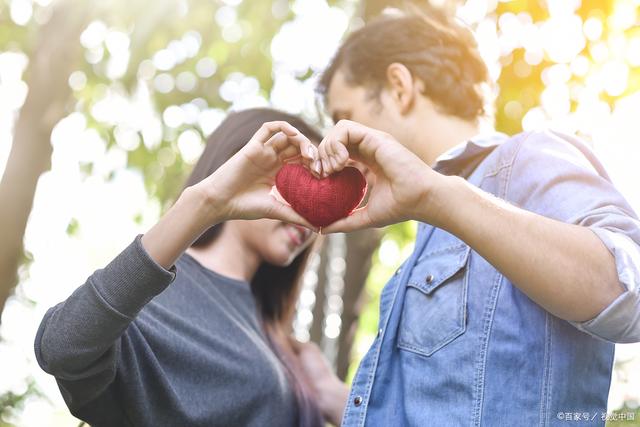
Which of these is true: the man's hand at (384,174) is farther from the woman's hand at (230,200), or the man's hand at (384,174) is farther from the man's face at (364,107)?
the man's face at (364,107)

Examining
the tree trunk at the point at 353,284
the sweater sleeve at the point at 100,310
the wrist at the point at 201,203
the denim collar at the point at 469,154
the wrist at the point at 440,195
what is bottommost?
the tree trunk at the point at 353,284

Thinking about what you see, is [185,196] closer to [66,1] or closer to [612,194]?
[612,194]

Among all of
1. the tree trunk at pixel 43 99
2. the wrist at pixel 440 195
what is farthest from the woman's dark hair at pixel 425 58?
the tree trunk at pixel 43 99

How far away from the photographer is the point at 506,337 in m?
1.54

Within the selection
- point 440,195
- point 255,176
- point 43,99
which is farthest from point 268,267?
point 43,99

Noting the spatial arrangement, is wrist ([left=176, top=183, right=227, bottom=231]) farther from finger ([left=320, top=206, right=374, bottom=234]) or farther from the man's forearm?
the man's forearm

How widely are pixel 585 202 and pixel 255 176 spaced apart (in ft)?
2.36

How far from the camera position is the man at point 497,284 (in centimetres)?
128

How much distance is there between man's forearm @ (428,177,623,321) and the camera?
1264 mm

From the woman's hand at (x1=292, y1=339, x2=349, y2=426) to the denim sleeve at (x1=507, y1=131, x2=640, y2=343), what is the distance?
4.45ft

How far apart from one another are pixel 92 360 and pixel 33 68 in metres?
3.25

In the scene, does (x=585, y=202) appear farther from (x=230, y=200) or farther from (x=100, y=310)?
(x=100, y=310)

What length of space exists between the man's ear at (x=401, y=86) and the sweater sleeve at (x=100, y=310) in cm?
110

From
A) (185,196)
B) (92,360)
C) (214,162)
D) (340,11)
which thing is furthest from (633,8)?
(92,360)
